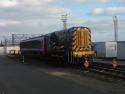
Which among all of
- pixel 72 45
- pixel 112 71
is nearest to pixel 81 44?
pixel 72 45

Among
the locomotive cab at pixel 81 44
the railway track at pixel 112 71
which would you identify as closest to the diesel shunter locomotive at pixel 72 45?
the locomotive cab at pixel 81 44

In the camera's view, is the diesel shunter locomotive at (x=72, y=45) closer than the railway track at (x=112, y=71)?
No

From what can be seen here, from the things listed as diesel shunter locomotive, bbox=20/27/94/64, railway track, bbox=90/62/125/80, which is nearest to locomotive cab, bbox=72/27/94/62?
diesel shunter locomotive, bbox=20/27/94/64

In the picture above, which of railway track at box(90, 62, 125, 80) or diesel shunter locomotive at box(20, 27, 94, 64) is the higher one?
diesel shunter locomotive at box(20, 27, 94, 64)

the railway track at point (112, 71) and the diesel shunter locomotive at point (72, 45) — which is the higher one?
the diesel shunter locomotive at point (72, 45)

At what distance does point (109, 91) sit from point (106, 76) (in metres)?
7.61

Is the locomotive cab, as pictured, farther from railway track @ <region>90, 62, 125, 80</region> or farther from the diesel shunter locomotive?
railway track @ <region>90, 62, 125, 80</region>

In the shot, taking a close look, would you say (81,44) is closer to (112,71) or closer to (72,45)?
(72,45)

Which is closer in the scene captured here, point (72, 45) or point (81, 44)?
point (72, 45)

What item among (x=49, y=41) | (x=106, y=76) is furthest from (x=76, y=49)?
(x=106, y=76)

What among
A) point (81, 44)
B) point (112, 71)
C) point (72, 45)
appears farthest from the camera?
point (81, 44)

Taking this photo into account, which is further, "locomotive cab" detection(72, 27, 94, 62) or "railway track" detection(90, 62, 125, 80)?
"locomotive cab" detection(72, 27, 94, 62)

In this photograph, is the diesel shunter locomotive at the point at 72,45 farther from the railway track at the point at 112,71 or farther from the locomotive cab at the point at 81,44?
the railway track at the point at 112,71

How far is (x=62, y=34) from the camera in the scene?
39.4 meters
